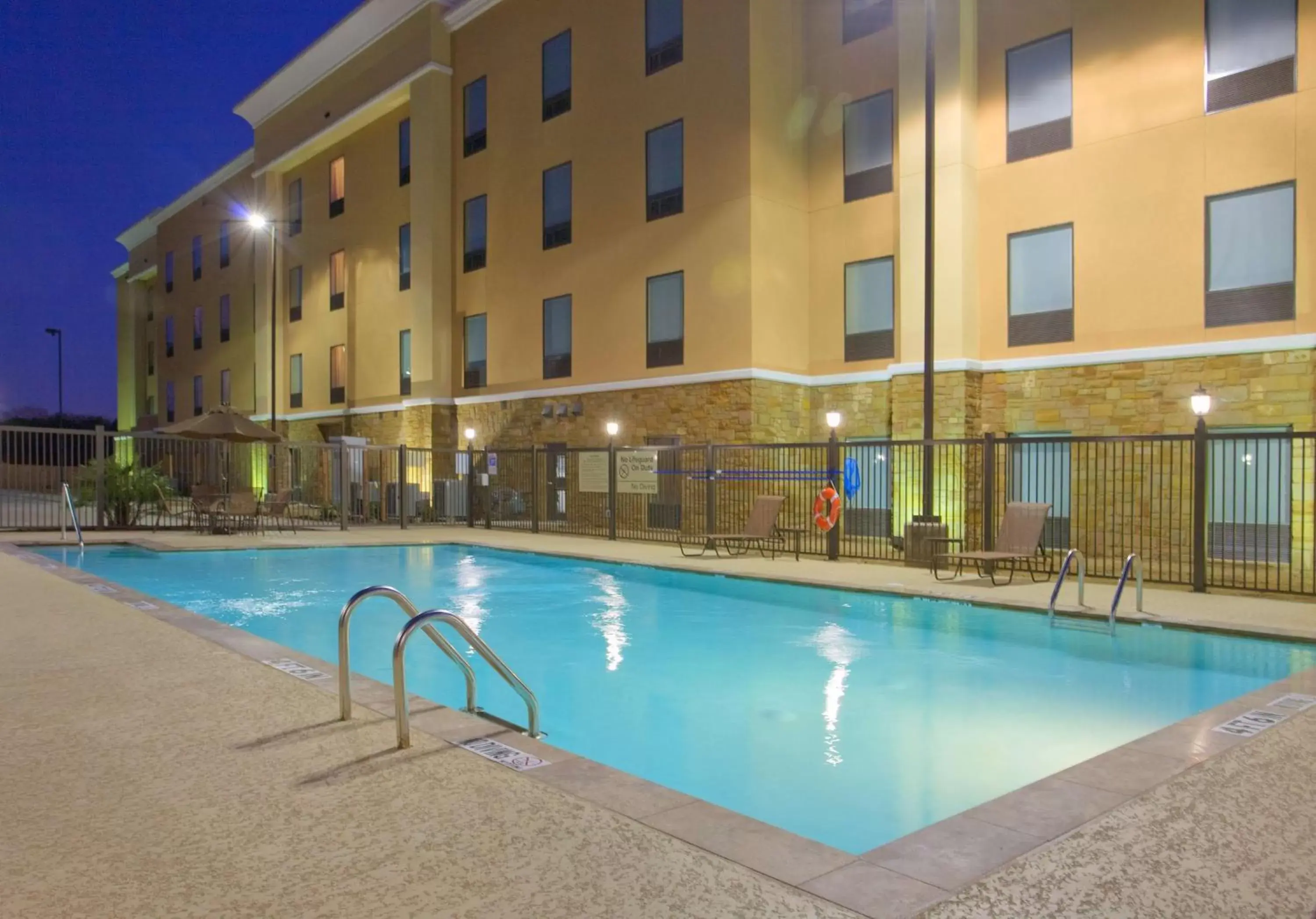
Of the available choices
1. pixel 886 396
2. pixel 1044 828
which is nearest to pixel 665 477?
pixel 886 396

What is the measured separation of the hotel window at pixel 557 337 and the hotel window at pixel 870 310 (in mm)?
7340

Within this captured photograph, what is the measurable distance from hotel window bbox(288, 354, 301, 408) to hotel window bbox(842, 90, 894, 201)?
22829 mm

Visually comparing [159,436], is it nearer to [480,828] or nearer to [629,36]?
[629,36]

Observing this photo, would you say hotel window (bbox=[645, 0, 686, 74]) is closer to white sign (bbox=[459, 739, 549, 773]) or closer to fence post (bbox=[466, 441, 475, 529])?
fence post (bbox=[466, 441, 475, 529])

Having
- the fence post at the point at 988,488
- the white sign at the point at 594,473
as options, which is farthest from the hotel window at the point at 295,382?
the fence post at the point at 988,488

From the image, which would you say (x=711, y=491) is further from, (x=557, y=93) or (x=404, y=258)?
(x=404, y=258)

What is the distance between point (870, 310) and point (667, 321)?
179 inches

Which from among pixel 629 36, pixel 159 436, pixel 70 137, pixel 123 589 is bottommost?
pixel 123 589

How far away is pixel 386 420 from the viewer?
29.1 meters

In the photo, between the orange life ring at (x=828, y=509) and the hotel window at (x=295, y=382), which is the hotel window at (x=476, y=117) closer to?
the hotel window at (x=295, y=382)

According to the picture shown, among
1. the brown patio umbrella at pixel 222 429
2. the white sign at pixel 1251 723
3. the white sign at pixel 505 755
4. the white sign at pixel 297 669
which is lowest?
the white sign at pixel 1251 723

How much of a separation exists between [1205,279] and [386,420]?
890 inches

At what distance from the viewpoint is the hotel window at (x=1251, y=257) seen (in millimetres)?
14320

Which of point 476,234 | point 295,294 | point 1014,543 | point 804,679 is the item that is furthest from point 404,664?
point 295,294
